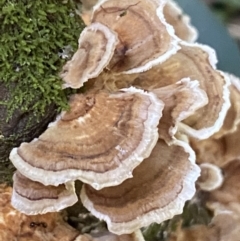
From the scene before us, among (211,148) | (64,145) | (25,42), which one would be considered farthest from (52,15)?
(211,148)

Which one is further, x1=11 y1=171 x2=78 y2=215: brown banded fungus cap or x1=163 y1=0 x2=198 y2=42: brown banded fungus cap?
x1=163 y1=0 x2=198 y2=42: brown banded fungus cap

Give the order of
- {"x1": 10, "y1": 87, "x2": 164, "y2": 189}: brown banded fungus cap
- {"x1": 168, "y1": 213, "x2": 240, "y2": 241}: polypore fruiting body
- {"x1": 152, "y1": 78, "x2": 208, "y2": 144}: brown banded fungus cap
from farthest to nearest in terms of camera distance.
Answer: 1. {"x1": 168, "y1": 213, "x2": 240, "y2": 241}: polypore fruiting body
2. {"x1": 152, "y1": 78, "x2": 208, "y2": 144}: brown banded fungus cap
3. {"x1": 10, "y1": 87, "x2": 164, "y2": 189}: brown banded fungus cap

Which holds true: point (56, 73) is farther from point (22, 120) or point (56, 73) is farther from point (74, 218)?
point (74, 218)

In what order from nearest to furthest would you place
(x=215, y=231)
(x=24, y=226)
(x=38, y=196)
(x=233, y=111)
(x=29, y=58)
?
(x=38, y=196)
(x=29, y=58)
(x=24, y=226)
(x=215, y=231)
(x=233, y=111)

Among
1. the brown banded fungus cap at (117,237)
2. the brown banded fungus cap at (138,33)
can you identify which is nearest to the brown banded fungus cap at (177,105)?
the brown banded fungus cap at (138,33)

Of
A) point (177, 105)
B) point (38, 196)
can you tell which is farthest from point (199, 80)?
point (38, 196)

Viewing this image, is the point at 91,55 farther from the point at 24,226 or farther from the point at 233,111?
the point at 233,111

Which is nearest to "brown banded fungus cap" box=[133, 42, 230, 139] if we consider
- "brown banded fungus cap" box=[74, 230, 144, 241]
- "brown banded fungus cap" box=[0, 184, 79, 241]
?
"brown banded fungus cap" box=[74, 230, 144, 241]

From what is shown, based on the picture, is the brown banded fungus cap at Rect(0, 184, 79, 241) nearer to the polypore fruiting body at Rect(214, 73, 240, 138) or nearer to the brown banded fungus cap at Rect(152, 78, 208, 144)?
the brown banded fungus cap at Rect(152, 78, 208, 144)
